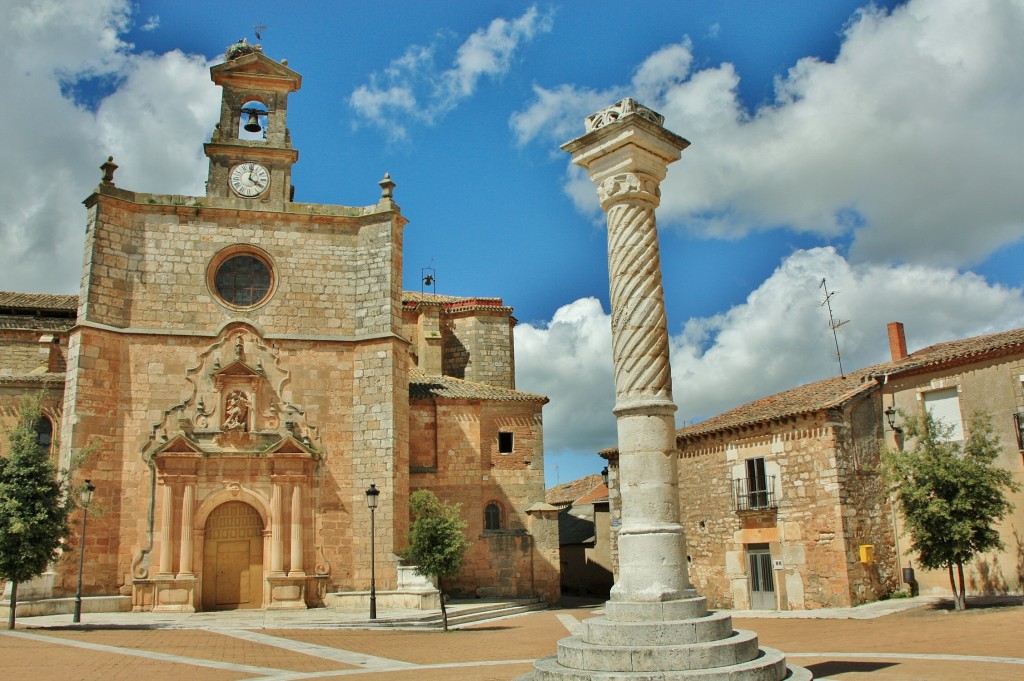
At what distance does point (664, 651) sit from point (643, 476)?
177 centimetres

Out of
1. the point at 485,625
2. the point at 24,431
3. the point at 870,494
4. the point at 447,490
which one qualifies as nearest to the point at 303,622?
the point at 485,625

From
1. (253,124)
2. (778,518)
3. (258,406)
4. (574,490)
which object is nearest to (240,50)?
(253,124)

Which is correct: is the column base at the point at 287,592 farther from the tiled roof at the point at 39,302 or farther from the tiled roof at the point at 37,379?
the tiled roof at the point at 39,302

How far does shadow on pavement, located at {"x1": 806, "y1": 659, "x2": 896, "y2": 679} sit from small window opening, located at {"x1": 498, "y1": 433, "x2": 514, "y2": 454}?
16993 mm

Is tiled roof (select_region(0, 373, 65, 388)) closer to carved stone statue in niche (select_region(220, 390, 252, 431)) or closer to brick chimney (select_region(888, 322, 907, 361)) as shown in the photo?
carved stone statue in niche (select_region(220, 390, 252, 431))

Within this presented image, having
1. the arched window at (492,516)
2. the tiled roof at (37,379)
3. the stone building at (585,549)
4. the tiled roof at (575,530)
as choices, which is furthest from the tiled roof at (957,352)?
the tiled roof at (37,379)

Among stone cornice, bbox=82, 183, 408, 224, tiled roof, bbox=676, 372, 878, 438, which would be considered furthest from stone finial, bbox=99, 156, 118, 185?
tiled roof, bbox=676, 372, 878, 438

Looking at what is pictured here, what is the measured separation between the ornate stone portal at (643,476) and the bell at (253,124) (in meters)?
18.4

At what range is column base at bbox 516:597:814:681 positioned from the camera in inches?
289

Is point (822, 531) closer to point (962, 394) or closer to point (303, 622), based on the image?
point (962, 394)

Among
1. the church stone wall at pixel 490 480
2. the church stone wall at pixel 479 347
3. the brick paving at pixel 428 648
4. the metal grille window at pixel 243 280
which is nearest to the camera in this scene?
the brick paving at pixel 428 648

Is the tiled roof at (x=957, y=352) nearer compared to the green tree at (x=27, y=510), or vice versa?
the green tree at (x=27, y=510)

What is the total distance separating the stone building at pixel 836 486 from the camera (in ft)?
62.2

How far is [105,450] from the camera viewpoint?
20.7 meters
